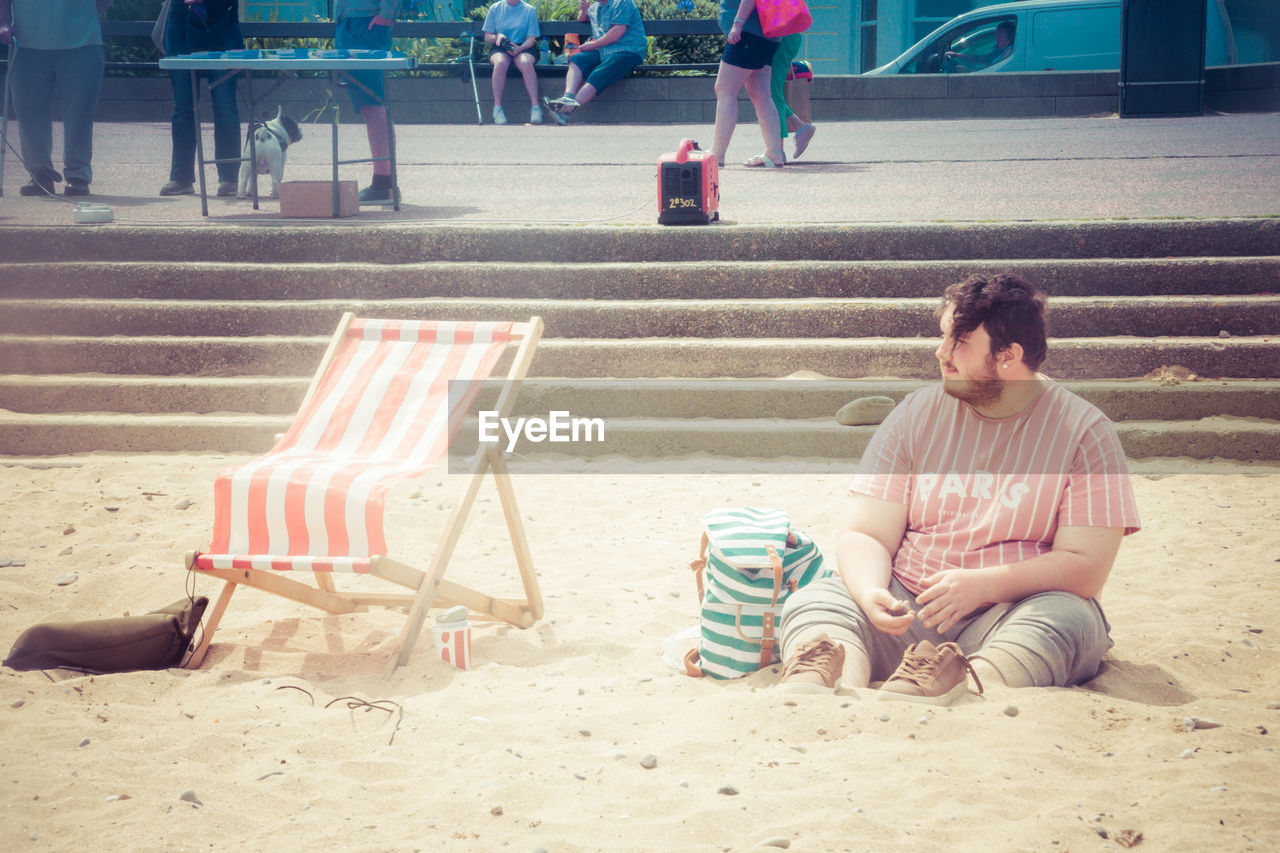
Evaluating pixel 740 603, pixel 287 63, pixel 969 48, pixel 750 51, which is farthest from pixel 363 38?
pixel 969 48

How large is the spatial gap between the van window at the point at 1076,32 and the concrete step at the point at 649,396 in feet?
36.4

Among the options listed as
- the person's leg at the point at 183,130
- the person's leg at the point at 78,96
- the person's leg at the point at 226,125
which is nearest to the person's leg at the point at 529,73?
the person's leg at the point at 226,125

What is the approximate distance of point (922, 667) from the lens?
9.52ft

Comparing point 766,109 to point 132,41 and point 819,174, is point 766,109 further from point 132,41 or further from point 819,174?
point 132,41

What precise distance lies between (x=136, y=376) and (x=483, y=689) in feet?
14.1

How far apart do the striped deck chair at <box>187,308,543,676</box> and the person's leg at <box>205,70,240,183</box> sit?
16.6 ft

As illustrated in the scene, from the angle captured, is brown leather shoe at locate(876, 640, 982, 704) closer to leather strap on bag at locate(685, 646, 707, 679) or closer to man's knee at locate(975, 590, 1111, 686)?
man's knee at locate(975, 590, 1111, 686)

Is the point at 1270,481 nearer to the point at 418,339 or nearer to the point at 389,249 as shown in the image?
the point at 418,339

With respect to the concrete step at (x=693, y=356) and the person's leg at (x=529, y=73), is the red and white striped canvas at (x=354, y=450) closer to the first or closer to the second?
the concrete step at (x=693, y=356)

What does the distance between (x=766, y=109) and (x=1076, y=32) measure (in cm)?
820

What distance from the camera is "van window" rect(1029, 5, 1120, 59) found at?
15211 mm

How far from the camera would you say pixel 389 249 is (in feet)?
23.5

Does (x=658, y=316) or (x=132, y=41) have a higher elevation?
(x=132, y=41)

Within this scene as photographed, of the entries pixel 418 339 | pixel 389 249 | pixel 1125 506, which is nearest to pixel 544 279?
pixel 389 249
